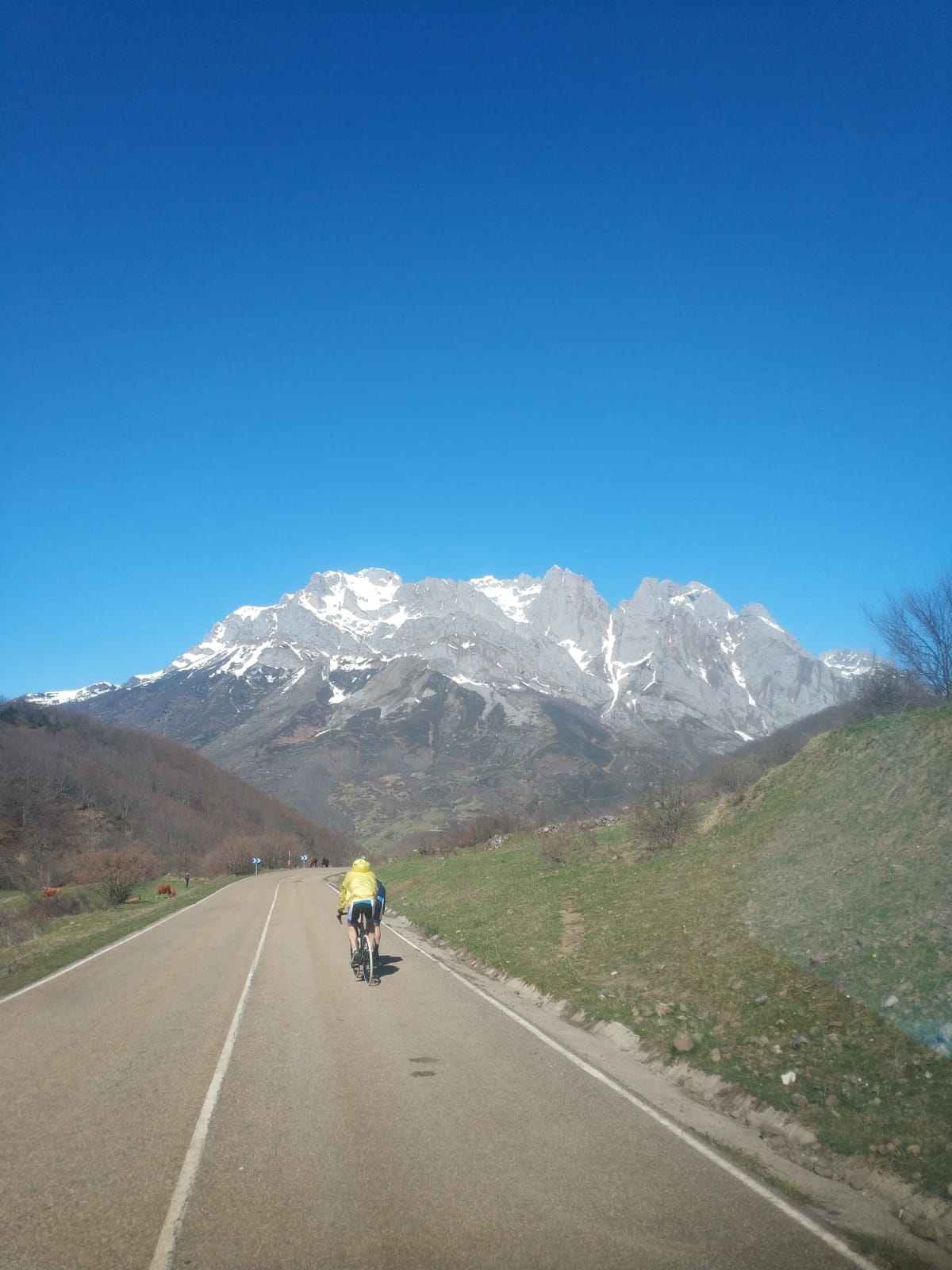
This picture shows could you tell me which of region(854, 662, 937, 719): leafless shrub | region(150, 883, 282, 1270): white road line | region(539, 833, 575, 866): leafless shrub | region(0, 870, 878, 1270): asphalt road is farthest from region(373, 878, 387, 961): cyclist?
region(854, 662, 937, 719): leafless shrub

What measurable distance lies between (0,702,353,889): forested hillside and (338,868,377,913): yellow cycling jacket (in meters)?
55.6

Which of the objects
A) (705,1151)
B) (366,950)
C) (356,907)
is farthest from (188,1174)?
(366,950)

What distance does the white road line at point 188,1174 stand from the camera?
5.33 metres

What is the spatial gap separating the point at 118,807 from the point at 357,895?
124079mm

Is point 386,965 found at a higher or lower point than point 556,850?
lower

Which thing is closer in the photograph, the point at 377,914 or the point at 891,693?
the point at 377,914

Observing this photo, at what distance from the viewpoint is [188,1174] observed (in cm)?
654

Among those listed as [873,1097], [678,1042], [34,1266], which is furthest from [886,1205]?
[34,1266]

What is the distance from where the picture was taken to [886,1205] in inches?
243

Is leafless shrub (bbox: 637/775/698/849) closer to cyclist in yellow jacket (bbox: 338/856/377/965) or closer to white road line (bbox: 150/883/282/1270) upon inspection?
cyclist in yellow jacket (bbox: 338/856/377/965)

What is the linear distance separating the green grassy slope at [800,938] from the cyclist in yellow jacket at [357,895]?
→ 3.29m

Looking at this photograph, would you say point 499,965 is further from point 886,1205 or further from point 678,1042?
point 886,1205

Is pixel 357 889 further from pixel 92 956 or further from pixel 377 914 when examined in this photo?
pixel 92 956

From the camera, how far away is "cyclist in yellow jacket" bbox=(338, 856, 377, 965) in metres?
15.3
